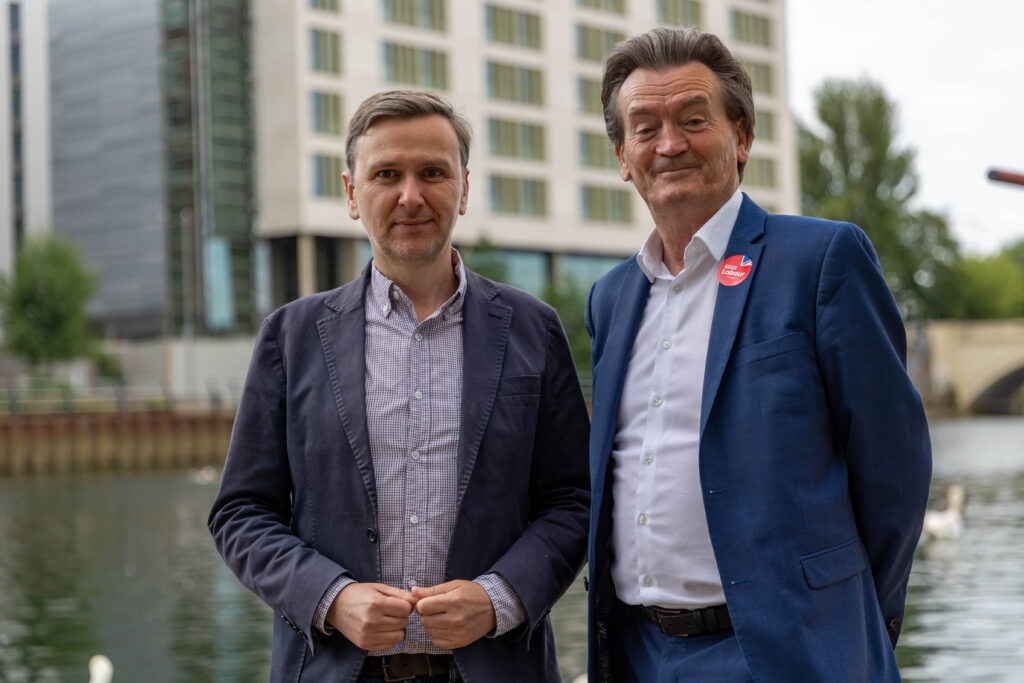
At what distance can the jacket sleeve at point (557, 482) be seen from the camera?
3037 mm

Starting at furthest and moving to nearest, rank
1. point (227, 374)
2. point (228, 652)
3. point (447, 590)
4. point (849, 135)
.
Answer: point (849, 135), point (227, 374), point (228, 652), point (447, 590)

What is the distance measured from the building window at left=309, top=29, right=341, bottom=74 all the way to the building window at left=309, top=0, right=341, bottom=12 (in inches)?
32.8

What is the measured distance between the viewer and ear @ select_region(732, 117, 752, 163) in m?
3.08

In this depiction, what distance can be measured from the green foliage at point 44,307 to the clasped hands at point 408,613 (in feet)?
143

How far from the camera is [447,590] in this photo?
113 inches

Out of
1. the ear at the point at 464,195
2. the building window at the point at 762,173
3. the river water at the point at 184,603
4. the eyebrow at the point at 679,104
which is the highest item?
the building window at the point at 762,173

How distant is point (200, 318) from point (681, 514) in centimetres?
4841

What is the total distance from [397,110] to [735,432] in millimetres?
1106

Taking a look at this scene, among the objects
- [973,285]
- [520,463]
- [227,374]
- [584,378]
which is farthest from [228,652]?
[973,285]

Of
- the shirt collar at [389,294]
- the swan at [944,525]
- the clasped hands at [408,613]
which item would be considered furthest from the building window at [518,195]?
the clasped hands at [408,613]

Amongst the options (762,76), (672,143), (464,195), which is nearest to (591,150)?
(762,76)

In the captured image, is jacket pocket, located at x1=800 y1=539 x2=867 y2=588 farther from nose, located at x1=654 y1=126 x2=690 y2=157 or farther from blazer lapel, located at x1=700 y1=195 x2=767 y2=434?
nose, located at x1=654 y1=126 x2=690 y2=157

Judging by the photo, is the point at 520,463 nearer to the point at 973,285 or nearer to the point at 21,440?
the point at 21,440

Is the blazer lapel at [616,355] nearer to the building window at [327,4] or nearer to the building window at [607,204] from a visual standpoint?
the building window at [327,4]
